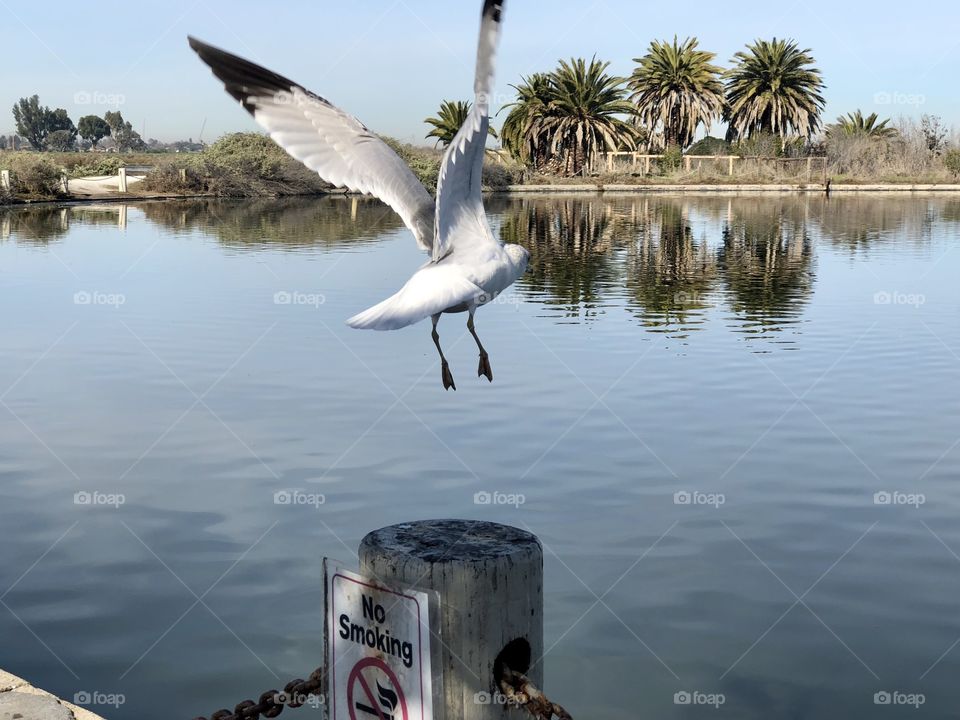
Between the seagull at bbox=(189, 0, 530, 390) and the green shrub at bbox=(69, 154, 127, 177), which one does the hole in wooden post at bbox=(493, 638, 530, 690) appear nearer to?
the seagull at bbox=(189, 0, 530, 390)

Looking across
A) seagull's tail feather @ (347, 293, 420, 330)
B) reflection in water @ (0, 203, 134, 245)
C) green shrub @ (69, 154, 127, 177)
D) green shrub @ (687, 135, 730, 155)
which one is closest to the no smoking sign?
seagull's tail feather @ (347, 293, 420, 330)

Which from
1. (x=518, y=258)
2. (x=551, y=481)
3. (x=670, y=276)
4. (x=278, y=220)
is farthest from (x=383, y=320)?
(x=278, y=220)

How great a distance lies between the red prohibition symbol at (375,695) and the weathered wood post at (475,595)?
16 cm

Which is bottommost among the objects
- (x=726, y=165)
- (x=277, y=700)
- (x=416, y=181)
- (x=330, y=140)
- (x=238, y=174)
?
(x=277, y=700)

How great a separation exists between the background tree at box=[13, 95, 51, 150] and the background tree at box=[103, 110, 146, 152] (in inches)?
323

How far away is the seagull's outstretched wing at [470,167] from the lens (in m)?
3.98

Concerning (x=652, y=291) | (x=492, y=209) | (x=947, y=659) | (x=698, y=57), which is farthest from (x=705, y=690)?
(x=698, y=57)

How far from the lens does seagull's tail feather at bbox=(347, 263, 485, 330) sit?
392 centimetres

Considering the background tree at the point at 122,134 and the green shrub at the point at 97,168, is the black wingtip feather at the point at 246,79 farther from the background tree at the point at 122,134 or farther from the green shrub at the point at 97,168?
the background tree at the point at 122,134

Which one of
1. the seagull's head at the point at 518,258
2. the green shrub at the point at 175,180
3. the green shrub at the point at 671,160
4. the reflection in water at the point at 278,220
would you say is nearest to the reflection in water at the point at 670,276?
the reflection in water at the point at 278,220

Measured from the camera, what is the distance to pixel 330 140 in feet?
16.4

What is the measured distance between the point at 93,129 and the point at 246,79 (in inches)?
6385

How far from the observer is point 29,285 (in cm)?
2064

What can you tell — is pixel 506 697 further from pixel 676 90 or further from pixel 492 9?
pixel 676 90
